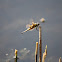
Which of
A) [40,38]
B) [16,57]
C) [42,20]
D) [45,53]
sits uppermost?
[42,20]

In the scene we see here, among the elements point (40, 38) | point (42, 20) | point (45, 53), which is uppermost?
point (42, 20)

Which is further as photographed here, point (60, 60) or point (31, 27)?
point (60, 60)

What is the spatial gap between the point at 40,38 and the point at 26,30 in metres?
6.18

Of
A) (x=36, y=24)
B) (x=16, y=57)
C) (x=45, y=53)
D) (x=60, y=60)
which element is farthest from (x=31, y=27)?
(x=60, y=60)

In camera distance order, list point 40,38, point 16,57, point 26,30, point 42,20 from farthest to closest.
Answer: point 26,30 < point 42,20 < point 40,38 < point 16,57

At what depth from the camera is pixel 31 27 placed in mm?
23172

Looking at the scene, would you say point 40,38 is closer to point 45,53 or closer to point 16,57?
point 45,53

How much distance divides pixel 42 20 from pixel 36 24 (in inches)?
107

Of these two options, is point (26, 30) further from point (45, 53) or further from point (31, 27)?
point (45, 53)

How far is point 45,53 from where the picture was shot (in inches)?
755

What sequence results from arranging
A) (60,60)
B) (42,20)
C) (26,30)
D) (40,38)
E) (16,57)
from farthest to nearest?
(60,60) < (26,30) < (42,20) < (40,38) < (16,57)

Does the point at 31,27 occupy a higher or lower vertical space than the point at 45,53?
higher

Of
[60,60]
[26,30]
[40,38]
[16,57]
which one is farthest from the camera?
[60,60]

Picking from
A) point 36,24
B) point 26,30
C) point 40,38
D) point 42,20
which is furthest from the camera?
point 26,30
